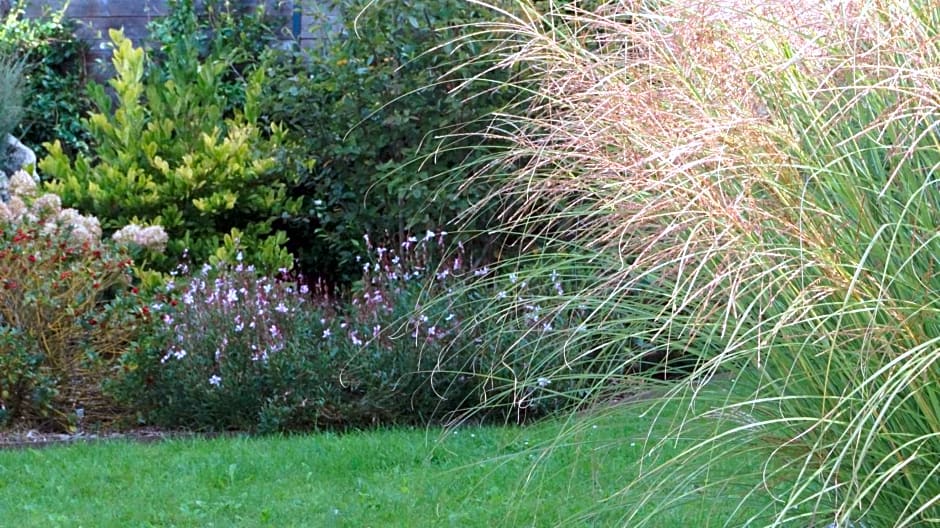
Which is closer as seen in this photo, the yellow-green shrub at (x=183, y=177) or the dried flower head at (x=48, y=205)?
the dried flower head at (x=48, y=205)

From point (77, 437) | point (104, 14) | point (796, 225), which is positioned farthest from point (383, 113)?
point (104, 14)

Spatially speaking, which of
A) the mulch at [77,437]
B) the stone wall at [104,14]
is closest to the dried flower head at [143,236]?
the mulch at [77,437]

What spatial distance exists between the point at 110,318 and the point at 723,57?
4391 mm

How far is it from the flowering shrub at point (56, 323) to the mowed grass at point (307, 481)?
57cm

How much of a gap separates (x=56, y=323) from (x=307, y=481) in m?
2.17

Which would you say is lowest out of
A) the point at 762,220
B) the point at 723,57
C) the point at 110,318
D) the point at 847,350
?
the point at 110,318

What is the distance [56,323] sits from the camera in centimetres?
626

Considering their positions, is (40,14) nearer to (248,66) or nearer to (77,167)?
(248,66)

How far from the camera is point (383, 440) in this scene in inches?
210

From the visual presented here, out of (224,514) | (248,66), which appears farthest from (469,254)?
(248,66)

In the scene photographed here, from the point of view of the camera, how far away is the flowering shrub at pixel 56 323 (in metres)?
5.98

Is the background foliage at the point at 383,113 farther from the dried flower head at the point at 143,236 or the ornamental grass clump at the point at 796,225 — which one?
the ornamental grass clump at the point at 796,225

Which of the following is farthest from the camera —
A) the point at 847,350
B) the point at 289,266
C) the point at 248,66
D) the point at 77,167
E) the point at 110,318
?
the point at 248,66

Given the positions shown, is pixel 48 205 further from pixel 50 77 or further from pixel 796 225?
pixel 796 225
